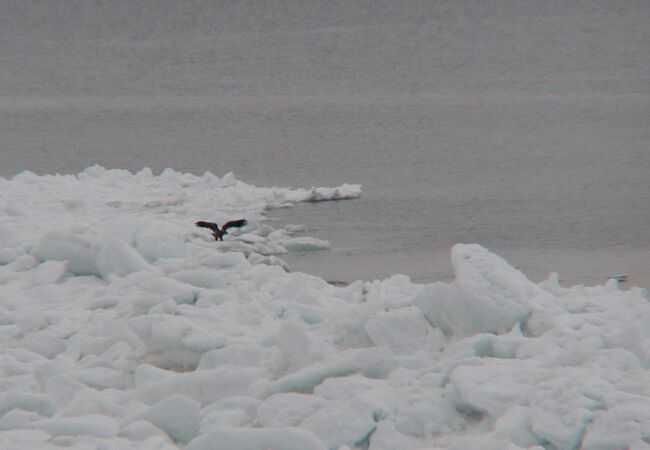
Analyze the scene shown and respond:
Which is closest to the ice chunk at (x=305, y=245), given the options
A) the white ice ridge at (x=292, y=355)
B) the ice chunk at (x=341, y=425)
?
the white ice ridge at (x=292, y=355)

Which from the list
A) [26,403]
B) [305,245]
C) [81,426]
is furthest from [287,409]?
[305,245]

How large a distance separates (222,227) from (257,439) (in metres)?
2.10

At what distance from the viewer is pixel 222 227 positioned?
13.2ft

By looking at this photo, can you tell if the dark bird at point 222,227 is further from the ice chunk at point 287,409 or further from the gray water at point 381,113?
the ice chunk at point 287,409

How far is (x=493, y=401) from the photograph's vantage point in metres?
2.08

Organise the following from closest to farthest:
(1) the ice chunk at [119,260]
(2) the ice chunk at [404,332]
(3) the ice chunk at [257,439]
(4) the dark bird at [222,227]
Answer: (3) the ice chunk at [257,439] → (2) the ice chunk at [404,332] → (1) the ice chunk at [119,260] → (4) the dark bird at [222,227]

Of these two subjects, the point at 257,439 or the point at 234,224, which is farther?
the point at 234,224

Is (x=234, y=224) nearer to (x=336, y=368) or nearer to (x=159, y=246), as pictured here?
(x=159, y=246)

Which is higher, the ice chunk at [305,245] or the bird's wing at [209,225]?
the bird's wing at [209,225]

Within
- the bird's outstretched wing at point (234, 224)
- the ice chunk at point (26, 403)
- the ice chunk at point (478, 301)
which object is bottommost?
the ice chunk at point (26, 403)

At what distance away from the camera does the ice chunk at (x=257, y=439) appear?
197 cm

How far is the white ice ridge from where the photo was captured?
2037mm

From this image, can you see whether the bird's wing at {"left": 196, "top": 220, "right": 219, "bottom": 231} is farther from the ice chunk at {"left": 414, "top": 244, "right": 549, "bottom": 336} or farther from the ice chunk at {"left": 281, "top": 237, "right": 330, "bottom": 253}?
the ice chunk at {"left": 414, "top": 244, "right": 549, "bottom": 336}

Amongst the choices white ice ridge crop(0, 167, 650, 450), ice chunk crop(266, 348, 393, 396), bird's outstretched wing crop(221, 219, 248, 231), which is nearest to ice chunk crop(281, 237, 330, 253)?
bird's outstretched wing crop(221, 219, 248, 231)
